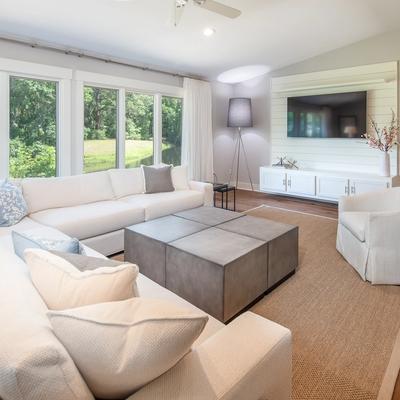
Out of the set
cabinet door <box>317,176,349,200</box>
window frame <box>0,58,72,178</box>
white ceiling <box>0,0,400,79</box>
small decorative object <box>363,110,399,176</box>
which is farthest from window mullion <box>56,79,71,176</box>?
small decorative object <box>363,110,399,176</box>

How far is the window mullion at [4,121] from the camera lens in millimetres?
3895

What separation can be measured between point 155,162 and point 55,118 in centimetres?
184

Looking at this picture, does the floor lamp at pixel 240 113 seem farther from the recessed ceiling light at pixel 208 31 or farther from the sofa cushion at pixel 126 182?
the sofa cushion at pixel 126 182

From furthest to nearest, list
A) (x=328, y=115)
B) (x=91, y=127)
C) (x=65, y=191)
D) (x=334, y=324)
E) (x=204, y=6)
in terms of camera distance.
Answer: (x=328, y=115), (x=91, y=127), (x=65, y=191), (x=204, y=6), (x=334, y=324)

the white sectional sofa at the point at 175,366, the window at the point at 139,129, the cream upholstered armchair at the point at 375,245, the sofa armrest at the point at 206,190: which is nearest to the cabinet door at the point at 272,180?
the sofa armrest at the point at 206,190

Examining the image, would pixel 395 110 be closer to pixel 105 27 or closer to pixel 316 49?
pixel 316 49

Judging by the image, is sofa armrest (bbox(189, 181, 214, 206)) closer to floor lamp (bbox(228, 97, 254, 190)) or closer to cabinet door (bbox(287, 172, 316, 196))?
cabinet door (bbox(287, 172, 316, 196))

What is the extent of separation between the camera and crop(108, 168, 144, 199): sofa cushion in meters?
3.98

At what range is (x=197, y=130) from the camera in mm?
6242

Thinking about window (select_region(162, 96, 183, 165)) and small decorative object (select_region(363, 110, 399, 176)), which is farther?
window (select_region(162, 96, 183, 165))

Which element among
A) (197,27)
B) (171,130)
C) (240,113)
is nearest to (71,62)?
(197,27)

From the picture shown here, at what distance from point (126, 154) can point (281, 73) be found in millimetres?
3342

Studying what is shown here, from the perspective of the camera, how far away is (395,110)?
5129 mm

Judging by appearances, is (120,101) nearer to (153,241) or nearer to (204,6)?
(204,6)
